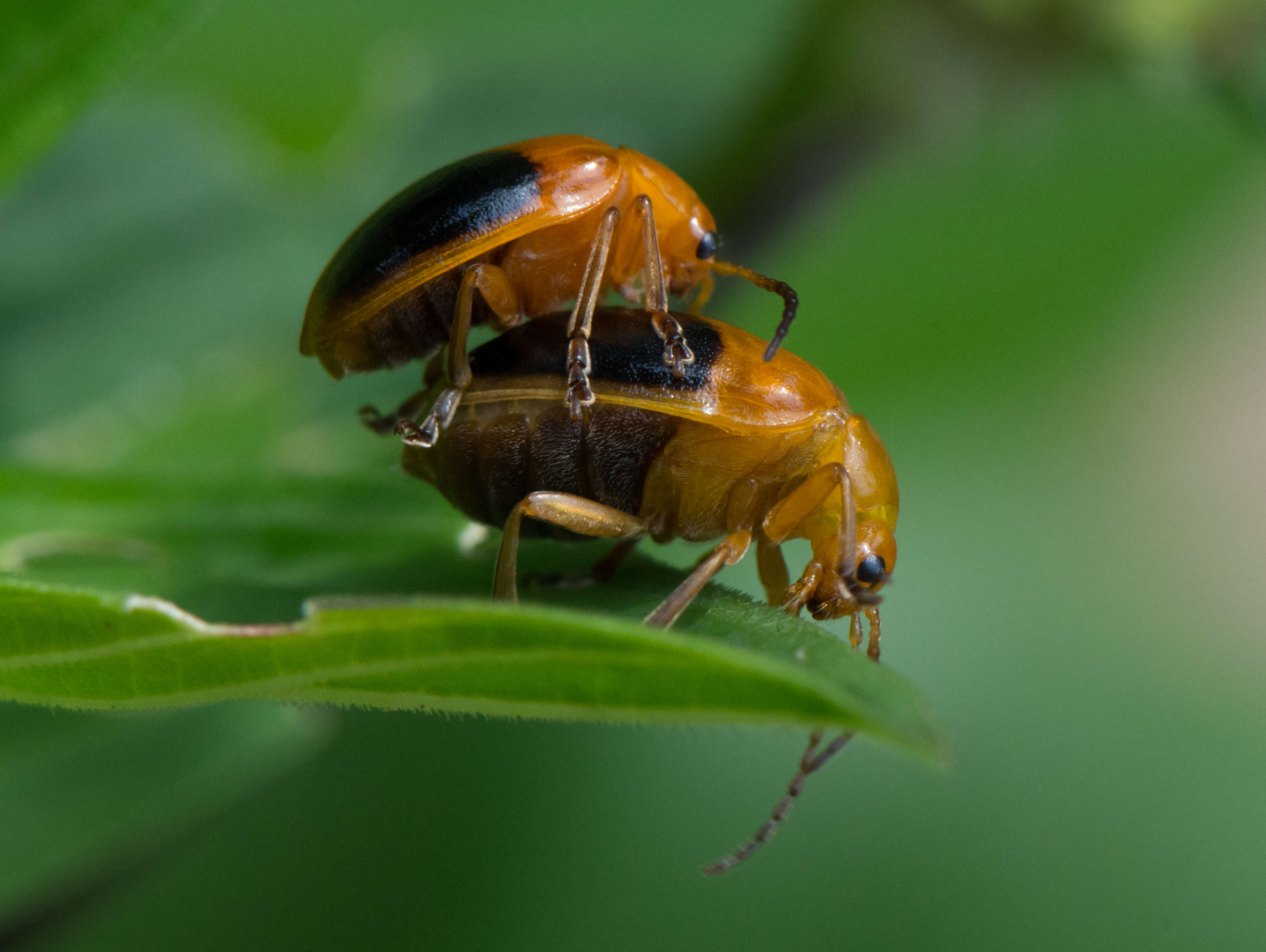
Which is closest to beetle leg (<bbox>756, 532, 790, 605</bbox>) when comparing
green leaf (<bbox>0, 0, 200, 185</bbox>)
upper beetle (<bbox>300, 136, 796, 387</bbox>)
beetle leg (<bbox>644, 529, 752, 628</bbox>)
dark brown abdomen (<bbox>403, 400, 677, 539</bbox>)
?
beetle leg (<bbox>644, 529, 752, 628</bbox>)

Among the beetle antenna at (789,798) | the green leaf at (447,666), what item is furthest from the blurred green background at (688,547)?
the green leaf at (447,666)

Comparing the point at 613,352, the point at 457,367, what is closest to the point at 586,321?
the point at 613,352

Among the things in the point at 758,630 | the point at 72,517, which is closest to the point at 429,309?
the point at 72,517

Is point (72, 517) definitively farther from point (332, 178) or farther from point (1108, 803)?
point (1108, 803)

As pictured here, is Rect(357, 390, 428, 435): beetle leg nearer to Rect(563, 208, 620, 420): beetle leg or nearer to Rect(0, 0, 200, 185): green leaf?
Rect(563, 208, 620, 420): beetle leg

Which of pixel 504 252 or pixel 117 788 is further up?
pixel 504 252

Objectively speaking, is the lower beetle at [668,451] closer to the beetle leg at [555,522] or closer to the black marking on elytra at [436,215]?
the beetle leg at [555,522]

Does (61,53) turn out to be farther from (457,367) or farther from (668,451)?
(668,451)
